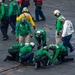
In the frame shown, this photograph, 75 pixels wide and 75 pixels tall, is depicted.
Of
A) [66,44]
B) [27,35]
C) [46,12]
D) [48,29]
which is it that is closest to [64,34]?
[66,44]

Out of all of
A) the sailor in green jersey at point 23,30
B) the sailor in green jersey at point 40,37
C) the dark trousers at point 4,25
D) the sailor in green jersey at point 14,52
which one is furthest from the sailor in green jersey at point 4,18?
the sailor in green jersey at point 14,52

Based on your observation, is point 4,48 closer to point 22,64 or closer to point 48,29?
point 22,64

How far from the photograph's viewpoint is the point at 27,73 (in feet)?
46.3

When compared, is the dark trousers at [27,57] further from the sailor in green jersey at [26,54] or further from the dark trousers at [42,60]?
the dark trousers at [42,60]

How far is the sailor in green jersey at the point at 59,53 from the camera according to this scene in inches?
577

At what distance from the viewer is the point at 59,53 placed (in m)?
14.9

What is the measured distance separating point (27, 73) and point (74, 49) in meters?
3.47

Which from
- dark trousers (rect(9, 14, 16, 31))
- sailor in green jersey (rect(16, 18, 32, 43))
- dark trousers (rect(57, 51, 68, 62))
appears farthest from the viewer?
dark trousers (rect(9, 14, 16, 31))

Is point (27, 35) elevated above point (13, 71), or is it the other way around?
point (27, 35)

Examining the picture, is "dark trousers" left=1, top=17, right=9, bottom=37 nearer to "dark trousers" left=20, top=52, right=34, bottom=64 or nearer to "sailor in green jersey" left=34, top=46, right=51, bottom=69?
"dark trousers" left=20, top=52, right=34, bottom=64

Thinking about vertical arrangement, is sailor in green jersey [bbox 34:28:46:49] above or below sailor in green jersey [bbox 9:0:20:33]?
below

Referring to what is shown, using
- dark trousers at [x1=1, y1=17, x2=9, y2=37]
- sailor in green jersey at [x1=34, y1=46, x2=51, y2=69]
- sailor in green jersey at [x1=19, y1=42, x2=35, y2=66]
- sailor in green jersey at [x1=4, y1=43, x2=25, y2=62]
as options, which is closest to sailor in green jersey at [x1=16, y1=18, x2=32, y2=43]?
sailor in green jersey at [x1=4, y1=43, x2=25, y2=62]

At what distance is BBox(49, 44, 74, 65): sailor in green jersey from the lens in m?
14.6

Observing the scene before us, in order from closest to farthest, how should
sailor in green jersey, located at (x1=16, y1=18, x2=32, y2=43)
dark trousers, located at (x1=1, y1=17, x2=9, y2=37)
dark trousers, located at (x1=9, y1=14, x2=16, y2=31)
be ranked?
sailor in green jersey, located at (x1=16, y1=18, x2=32, y2=43)
dark trousers, located at (x1=1, y1=17, x2=9, y2=37)
dark trousers, located at (x1=9, y1=14, x2=16, y2=31)
